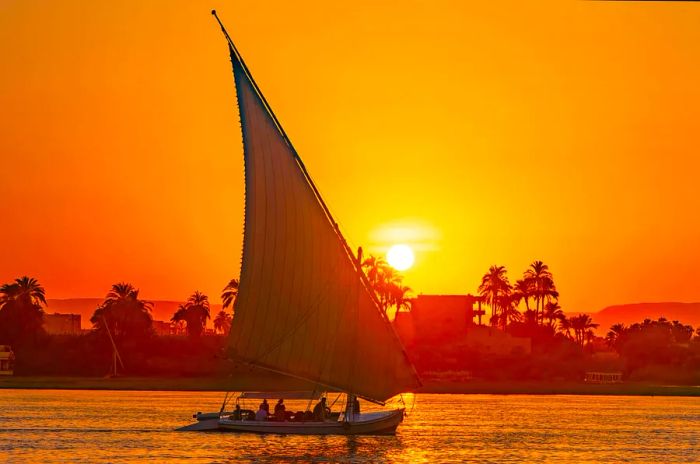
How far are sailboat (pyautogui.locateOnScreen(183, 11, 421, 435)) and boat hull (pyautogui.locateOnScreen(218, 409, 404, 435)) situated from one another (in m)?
0.08

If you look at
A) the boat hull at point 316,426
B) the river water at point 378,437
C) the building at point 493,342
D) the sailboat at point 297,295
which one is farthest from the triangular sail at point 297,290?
the building at point 493,342

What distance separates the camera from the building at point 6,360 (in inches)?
6767

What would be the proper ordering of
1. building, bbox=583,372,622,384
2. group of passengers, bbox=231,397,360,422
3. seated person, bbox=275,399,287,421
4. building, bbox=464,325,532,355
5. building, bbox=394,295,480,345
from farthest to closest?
1. building, bbox=394,295,480,345
2. building, bbox=464,325,532,355
3. building, bbox=583,372,622,384
4. seated person, bbox=275,399,287,421
5. group of passengers, bbox=231,397,360,422

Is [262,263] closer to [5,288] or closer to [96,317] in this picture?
[96,317]

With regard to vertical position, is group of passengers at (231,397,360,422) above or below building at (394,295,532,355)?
below

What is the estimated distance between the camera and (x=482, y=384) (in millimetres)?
169250

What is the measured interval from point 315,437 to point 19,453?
19899mm

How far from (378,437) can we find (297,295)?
54.1 ft

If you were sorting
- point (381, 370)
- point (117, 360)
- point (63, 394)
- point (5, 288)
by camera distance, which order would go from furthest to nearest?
point (5, 288)
point (117, 360)
point (63, 394)
point (381, 370)

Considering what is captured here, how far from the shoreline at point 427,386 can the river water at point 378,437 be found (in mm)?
Answer: 26586

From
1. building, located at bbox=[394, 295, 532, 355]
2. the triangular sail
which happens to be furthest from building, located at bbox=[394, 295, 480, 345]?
the triangular sail

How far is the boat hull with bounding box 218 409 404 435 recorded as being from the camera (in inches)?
2894

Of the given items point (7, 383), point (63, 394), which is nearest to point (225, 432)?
point (63, 394)

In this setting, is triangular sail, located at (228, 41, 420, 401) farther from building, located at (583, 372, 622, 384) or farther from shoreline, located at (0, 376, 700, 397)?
building, located at (583, 372, 622, 384)
